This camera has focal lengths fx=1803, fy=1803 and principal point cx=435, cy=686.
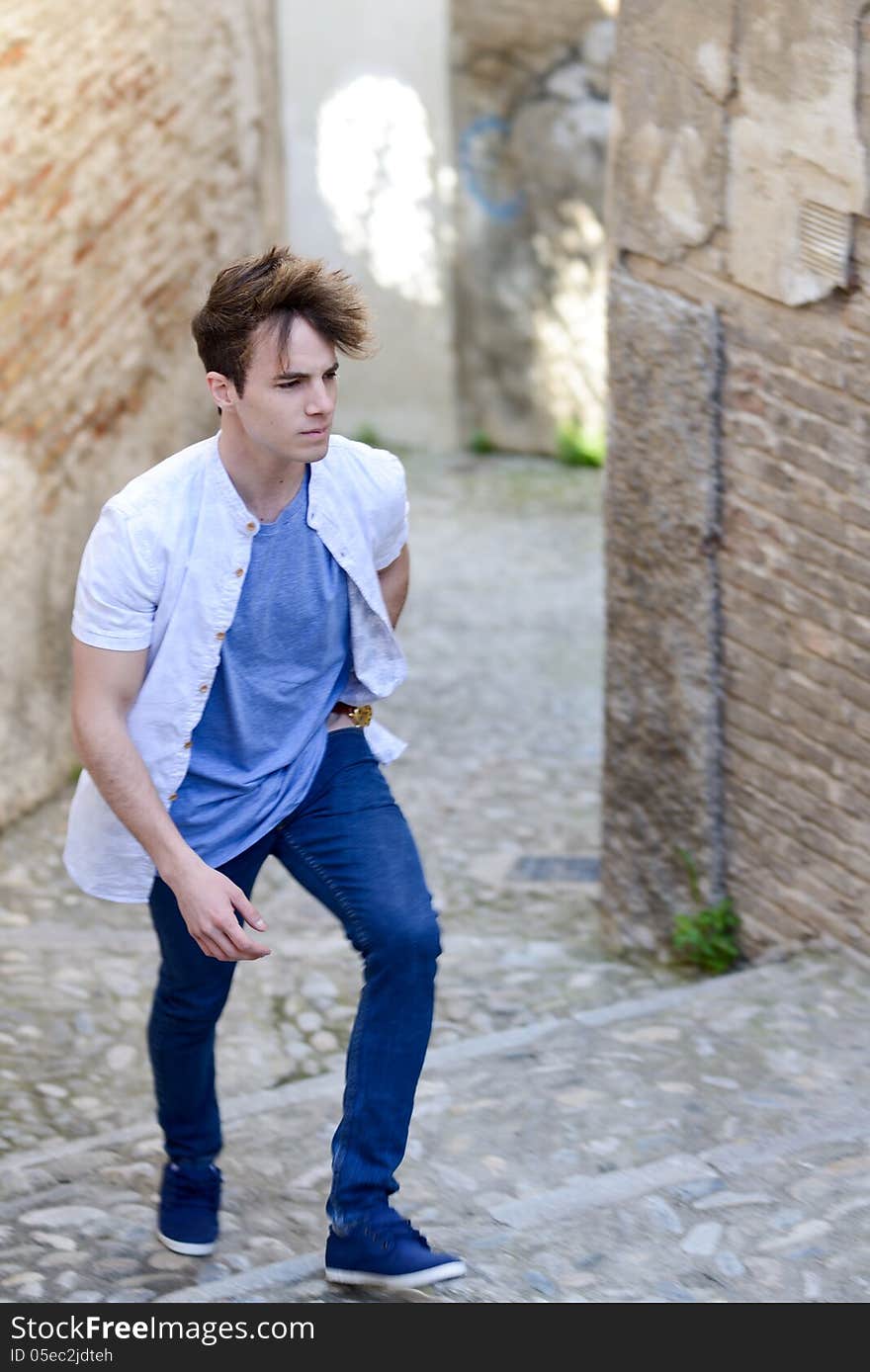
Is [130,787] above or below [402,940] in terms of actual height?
above

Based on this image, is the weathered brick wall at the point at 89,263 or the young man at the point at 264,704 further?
the weathered brick wall at the point at 89,263

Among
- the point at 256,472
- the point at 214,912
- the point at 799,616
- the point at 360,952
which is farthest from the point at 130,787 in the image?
the point at 799,616

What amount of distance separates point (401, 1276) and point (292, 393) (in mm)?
1466

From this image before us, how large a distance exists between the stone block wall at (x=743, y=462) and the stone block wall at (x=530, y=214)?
21.1ft

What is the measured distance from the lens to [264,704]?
309 cm

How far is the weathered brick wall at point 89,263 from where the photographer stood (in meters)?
5.82

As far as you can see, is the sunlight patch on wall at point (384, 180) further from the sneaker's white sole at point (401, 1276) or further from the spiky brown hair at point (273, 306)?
the sneaker's white sole at point (401, 1276)

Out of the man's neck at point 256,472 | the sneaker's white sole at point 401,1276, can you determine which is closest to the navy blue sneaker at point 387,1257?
the sneaker's white sole at point 401,1276

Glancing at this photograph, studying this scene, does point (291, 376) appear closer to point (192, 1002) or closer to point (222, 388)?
Result: point (222, 388)

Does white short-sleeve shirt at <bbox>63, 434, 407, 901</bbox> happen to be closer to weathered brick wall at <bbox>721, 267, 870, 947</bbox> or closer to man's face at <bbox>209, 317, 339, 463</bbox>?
man's face at <bbox>209, 317, 339, 463</bbox>

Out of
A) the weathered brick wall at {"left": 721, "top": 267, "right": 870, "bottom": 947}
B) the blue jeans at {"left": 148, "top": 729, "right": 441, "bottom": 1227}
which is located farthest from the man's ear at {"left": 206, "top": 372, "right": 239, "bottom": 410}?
the weathered brick wall at {"left": 721, "top": 267, "right": 870, "bottom": 947}

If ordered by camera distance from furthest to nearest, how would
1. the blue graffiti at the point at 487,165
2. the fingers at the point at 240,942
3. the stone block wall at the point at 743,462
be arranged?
the blue graffiti at the point at 487,165
the stone block wall at the point at 743,462
the fingers at the point at 240,942

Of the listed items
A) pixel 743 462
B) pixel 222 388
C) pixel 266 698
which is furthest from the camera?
pixel 743 462

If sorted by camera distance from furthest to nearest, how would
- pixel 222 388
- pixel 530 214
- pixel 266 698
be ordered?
pixel 530 214, pixel 266 698, pixel 222 388
